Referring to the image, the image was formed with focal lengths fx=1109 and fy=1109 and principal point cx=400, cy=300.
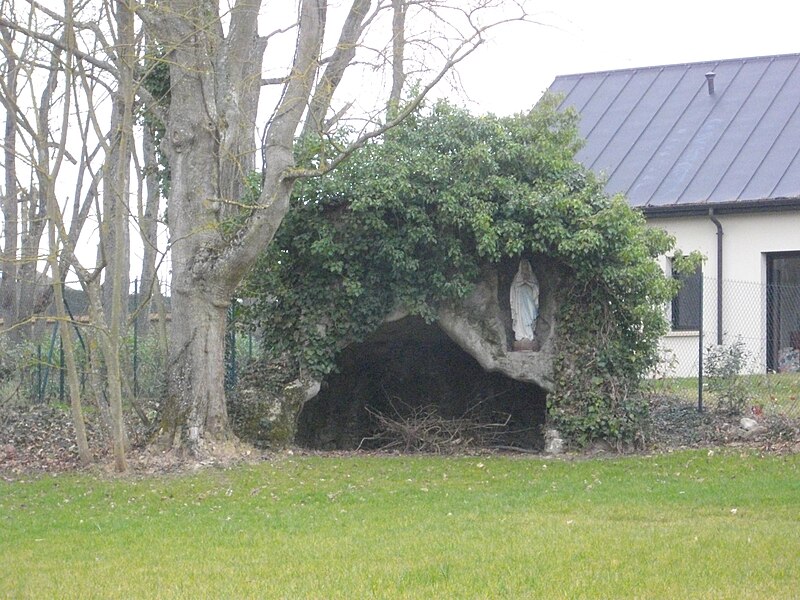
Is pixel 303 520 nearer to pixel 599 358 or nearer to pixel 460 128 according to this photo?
pixel 599 358

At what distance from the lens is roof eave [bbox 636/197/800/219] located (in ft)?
73.0

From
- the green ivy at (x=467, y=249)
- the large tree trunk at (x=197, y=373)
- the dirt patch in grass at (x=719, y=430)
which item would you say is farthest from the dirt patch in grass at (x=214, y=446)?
the green ivy at (x=467, y=249)

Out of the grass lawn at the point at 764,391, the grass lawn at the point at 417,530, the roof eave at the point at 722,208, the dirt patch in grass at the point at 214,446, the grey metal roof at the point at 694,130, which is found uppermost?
the grey metal roof at the point at 694,130

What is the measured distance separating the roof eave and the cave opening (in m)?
6.89

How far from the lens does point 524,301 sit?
15703 mm

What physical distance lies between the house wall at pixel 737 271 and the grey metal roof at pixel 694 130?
1.96 feet

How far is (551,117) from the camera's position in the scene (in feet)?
52.8

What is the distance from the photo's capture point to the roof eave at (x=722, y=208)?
22.2m

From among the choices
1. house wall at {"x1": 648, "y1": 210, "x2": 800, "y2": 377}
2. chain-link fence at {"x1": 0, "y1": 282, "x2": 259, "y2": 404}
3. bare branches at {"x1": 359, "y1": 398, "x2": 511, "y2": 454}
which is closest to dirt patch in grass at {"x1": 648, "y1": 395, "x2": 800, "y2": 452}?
bare branches at {"x1": 359, "y1": 398, "x2": 511, "y2": 454}

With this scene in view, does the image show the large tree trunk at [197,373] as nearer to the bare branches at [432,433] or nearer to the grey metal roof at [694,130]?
the bare branches at [432,433]

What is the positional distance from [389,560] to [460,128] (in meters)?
8.61

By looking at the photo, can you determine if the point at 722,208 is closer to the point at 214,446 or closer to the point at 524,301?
the point at 524,301

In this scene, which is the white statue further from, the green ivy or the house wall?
the house wall

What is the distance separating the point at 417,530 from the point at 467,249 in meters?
6.60
